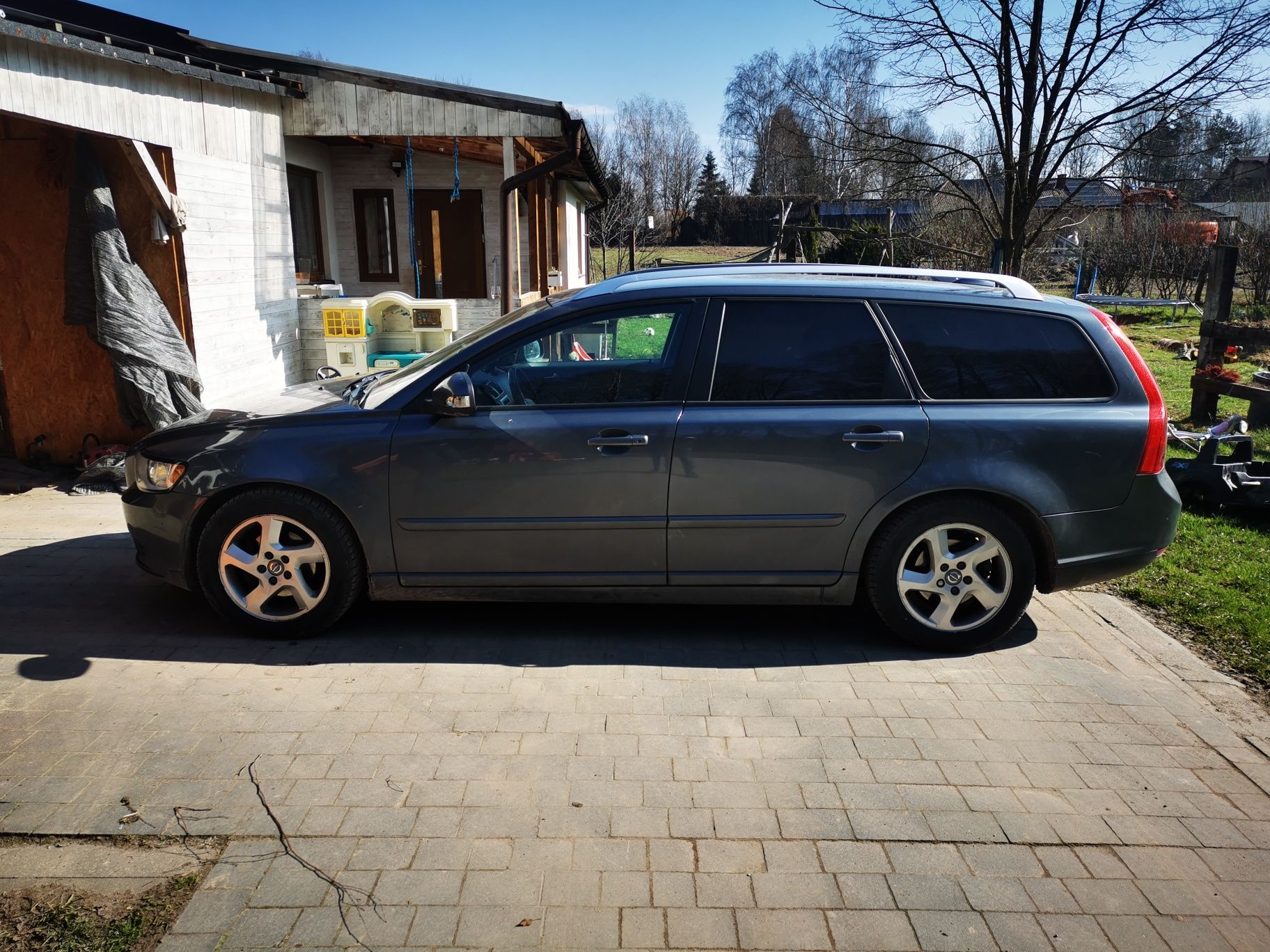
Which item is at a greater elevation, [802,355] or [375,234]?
[375,234]

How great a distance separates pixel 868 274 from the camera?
193 inches

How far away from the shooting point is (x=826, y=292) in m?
4.48

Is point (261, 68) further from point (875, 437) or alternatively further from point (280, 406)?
point (875, 437)

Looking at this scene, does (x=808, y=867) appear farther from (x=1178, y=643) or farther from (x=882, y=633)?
(x=1178, y=643)

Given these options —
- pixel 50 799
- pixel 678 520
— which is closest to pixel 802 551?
pixel 678 520

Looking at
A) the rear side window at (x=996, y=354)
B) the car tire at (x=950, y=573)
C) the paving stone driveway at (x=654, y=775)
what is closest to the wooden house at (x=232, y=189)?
the paving stone driveway at (x=654, y=775)

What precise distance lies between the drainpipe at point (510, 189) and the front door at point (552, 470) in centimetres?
624

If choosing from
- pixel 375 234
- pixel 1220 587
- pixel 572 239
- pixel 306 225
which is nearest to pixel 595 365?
pixel 1220 587

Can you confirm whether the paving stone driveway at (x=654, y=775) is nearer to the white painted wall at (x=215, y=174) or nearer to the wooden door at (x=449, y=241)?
the white painted wall at (x=215, y=174)

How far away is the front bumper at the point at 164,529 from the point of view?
4.47 m

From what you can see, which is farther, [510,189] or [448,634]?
[510,189]

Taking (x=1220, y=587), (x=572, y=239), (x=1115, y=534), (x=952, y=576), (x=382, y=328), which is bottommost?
(x=1220, y=587)

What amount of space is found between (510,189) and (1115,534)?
25.6ft

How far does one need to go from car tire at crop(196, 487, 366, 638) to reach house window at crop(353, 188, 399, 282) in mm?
10910
